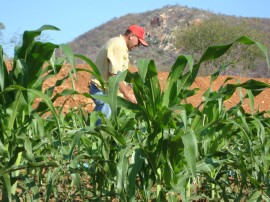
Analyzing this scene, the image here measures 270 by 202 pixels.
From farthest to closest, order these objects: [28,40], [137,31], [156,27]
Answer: [156,27] → [137,31] → [28,40]

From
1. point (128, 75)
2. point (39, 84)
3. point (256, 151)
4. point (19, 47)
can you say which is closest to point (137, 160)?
point (128, 75)

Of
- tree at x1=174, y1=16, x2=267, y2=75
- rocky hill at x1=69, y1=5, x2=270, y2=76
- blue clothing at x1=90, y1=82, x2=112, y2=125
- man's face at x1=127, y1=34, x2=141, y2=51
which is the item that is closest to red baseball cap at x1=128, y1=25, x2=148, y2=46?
man's face at x1=127, y1=34, x2=141, y2=51

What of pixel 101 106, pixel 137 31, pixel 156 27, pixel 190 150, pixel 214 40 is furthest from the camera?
pixel 156 27

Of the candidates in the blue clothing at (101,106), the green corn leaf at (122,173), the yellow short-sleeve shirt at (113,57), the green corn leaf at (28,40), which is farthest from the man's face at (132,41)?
the green corn leaf at (122,173)

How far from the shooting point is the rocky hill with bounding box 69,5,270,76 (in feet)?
151

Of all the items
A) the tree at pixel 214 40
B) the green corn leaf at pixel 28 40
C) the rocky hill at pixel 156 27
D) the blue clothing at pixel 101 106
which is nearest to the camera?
the green corn leaf at pixel 28 40

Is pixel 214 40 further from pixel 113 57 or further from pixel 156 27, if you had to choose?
pixel 113 57

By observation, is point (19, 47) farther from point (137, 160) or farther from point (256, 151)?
point (256, 151)

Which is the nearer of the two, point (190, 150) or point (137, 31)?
point (190, 150)

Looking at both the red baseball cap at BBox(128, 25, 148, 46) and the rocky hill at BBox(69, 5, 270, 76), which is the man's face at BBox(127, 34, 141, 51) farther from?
the rocky hill at BBox(69, 5, 270, 76)

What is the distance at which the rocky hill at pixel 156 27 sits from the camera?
46.1 m

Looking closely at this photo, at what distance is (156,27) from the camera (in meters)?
50.2

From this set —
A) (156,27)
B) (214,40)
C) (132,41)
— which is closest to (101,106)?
(132,41)

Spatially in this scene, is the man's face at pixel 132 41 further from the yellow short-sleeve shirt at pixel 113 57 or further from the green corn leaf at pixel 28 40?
the green corn leaf at pixel 28 40
